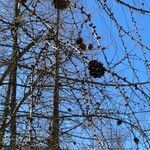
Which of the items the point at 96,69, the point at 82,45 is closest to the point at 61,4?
the point at 82,45

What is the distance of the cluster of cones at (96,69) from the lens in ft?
7.94

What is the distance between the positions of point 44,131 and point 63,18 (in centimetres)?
136

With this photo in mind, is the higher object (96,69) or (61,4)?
(61,4)

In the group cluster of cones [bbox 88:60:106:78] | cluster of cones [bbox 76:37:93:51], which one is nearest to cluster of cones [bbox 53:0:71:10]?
cluster of cones [bbox 76:37:93:51]

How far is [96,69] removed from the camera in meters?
2.43

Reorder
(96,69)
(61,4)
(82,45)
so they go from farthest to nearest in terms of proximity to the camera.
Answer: (82,45)
(61,4)
(96,69)

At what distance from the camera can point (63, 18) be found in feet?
18.6

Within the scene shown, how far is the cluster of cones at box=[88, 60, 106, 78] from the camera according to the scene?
95.3 inches

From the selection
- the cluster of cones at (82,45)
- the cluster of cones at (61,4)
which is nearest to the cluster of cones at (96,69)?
the cluster of cones at (82,45)

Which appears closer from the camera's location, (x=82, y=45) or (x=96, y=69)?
(x=96, y=69)

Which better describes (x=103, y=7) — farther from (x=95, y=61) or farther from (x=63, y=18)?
(x=63, y=18)

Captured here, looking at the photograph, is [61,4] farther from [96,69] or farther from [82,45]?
[96,69]

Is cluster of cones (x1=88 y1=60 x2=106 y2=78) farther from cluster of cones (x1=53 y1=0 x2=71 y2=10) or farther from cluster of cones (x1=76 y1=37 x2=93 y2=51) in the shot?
cluster of cones (x1=53 y1=0 x2=71 y2=10)

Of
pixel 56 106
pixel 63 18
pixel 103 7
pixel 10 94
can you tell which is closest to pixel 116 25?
pixel 103 7
